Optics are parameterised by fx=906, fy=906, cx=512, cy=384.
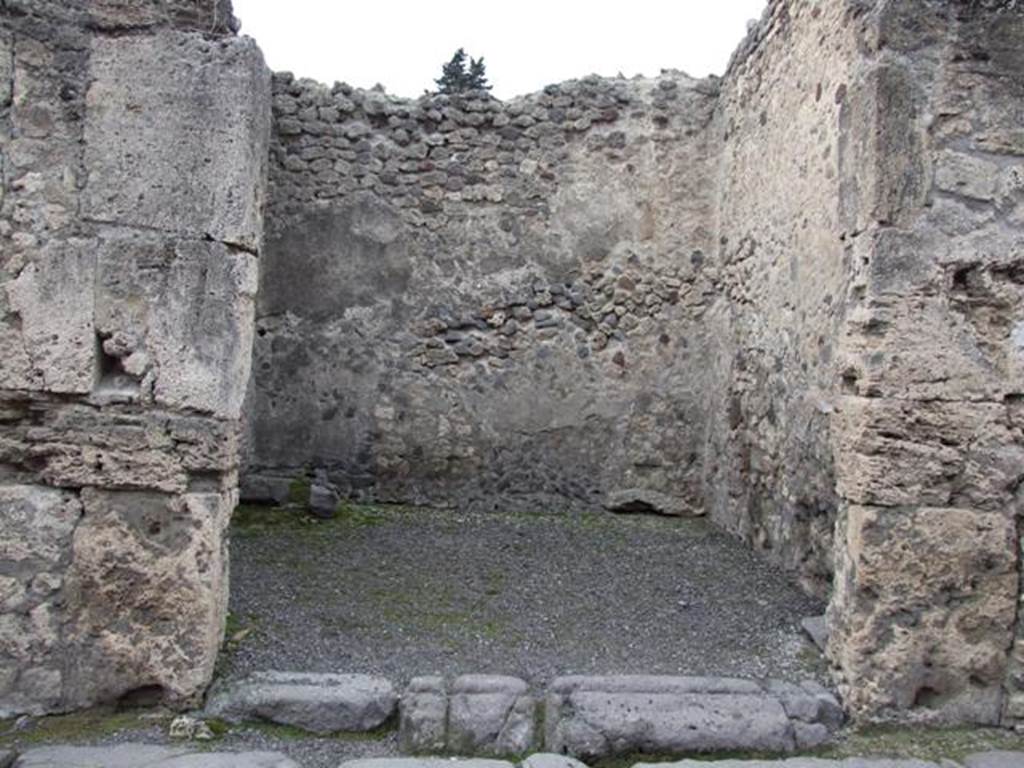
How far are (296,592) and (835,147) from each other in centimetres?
370

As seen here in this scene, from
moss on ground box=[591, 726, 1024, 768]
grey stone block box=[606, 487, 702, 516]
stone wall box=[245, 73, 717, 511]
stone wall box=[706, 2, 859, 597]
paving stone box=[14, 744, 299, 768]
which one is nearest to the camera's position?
paving stone box=[14, 744, 299, 768]

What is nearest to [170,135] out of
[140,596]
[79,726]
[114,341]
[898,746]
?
[114,341]

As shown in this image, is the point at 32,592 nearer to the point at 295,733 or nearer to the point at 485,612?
the point at 295,733

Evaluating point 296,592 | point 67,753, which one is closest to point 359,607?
point 296,592

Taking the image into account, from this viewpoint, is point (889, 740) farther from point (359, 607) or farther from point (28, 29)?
point (28, 29)

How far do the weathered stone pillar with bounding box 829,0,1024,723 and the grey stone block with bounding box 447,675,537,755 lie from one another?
1242mm

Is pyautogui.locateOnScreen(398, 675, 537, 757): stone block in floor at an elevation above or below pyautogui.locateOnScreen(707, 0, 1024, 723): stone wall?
below

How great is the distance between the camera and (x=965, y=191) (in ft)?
11.3

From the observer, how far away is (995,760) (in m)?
3.16

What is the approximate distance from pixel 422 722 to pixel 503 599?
63.3 inches

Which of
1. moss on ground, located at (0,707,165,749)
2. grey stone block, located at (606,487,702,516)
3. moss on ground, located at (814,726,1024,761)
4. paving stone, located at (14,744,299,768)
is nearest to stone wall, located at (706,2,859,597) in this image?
grey stone block, located at (606,487,702,516)

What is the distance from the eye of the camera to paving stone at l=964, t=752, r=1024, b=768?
3.12m

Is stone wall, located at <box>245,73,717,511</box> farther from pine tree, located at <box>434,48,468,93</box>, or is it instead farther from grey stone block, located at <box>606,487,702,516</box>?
pine tree, located at <box>434,48,468,93</box>

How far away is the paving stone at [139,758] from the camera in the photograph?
293 cm
